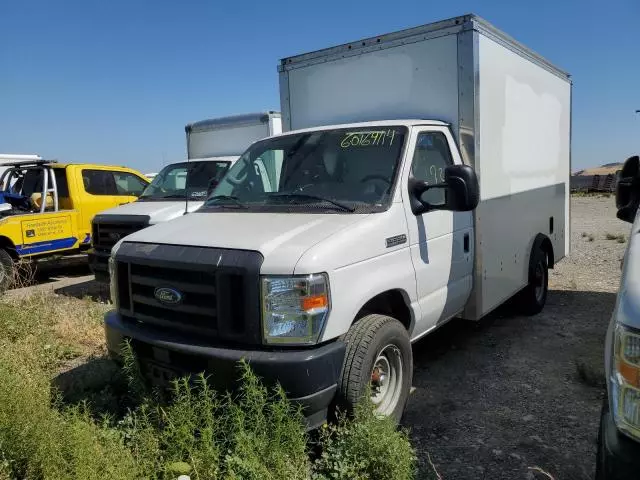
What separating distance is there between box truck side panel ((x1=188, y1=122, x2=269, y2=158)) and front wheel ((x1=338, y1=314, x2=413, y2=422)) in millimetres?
6756

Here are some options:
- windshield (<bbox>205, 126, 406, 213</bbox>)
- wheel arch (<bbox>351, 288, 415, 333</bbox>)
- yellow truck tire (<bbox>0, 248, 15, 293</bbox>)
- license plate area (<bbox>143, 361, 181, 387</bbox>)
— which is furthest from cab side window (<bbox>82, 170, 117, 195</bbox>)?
wheel arch (<bbox>351, 288, 415, 333</bbox>)

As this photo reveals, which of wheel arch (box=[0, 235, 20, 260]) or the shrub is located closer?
the shrub

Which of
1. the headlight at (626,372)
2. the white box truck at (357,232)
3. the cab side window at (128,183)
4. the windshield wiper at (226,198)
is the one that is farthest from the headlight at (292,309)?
the cab side window at (128,183)

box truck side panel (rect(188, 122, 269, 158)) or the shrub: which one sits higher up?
box truck side panel (rect(188, 122, 269, 158))

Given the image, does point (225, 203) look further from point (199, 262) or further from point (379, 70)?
point (379, 70)

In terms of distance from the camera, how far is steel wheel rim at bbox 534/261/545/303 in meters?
6.40

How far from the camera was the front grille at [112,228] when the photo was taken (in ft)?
25.1

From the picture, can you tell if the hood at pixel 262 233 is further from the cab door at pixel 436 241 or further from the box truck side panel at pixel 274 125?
the box truck side panel at pixel 274 125

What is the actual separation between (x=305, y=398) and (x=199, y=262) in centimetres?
102

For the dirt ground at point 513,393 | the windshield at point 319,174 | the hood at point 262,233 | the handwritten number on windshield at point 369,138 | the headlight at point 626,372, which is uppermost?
the handwritten number on windshield at point 369,138

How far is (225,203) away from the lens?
4262 mm

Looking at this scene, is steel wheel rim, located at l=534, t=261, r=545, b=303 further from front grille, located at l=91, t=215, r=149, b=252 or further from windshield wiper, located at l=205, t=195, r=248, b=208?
front grille, located at l=91, t=215, r=149, b=252

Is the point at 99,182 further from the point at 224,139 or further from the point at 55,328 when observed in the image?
the point at 55,328

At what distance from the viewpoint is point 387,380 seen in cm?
371
